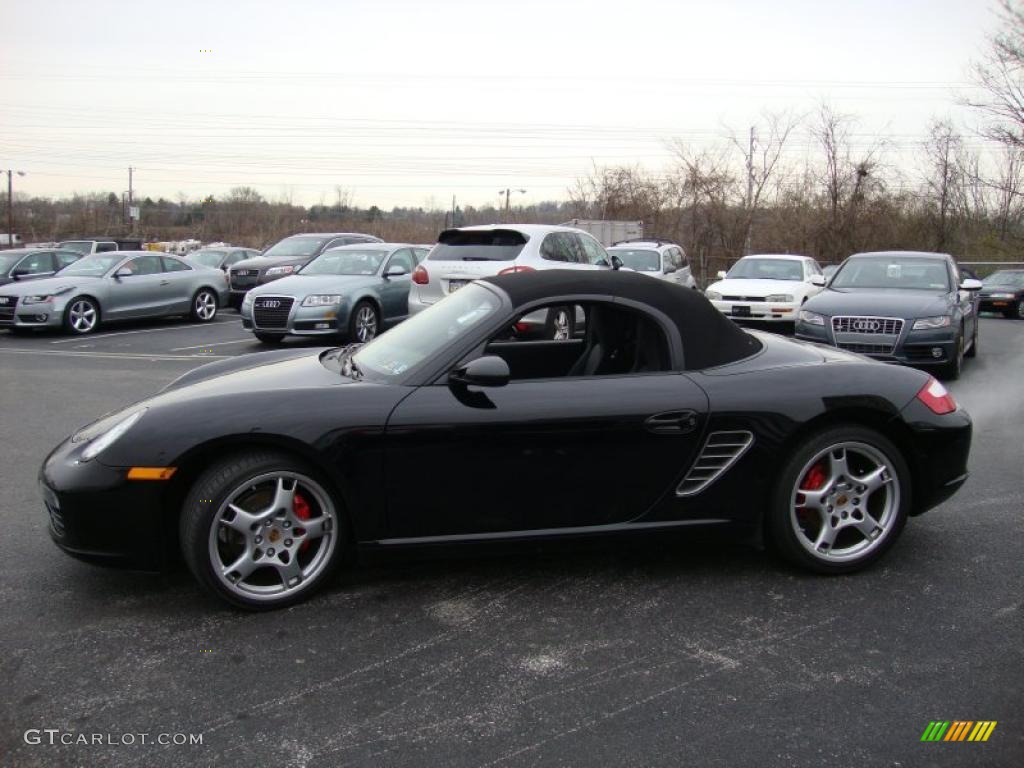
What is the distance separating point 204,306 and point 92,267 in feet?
7.07

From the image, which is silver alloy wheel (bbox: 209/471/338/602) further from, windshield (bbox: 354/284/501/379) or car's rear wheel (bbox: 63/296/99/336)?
car's rear wheel (bbox: 63/296/99/336)

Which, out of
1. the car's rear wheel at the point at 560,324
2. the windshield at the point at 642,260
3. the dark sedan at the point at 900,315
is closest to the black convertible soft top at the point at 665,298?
the car's rear wheel at the point at 560,324

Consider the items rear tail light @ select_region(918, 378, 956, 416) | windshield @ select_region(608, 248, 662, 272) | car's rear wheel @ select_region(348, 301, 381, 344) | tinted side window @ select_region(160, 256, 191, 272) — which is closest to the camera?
rear tail light @ select_region(918, 378, 956, 416)

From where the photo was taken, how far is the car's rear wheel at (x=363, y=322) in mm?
12266

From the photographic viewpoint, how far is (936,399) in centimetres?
409

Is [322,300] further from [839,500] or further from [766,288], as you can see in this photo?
[839,500]

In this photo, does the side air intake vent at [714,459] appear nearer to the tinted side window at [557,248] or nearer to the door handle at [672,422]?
the door handle at [672,422]

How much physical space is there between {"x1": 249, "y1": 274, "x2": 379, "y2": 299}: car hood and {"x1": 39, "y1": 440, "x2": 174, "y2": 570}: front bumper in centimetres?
887

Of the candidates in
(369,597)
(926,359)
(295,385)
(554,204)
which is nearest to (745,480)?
(369,597)

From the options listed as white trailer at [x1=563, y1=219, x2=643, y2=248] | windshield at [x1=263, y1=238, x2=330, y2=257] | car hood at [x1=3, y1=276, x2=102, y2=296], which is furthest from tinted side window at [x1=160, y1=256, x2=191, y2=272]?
white trailer at [x1=563, y1=219, x2=643, y2=248]

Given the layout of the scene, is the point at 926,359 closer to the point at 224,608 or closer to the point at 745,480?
the point at 745,480

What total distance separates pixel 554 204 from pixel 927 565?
44.0 meters

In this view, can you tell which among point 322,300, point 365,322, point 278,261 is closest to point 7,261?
point 278,261

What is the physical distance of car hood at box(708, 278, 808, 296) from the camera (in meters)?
14.0
